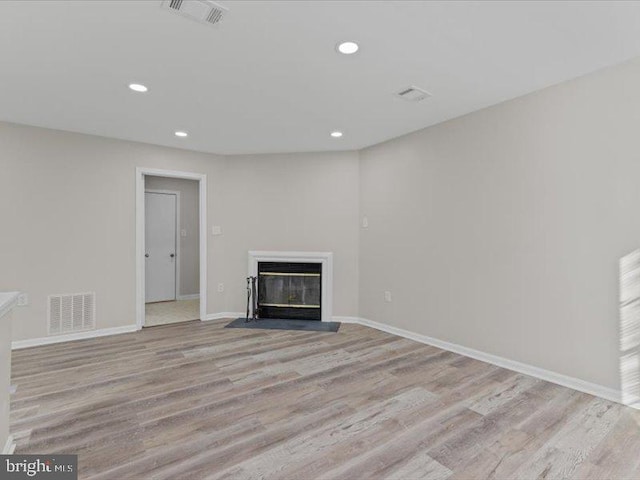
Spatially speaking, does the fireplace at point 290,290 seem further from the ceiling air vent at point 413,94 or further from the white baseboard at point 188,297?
the ceiling air vent at point 413,94

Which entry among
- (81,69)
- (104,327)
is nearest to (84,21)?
(81,69)

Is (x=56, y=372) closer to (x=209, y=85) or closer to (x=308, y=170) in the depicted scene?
(x=209, y=85)

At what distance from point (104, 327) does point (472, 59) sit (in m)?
4.89

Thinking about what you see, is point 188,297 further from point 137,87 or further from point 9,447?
point 9,447

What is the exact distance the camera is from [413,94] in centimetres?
295

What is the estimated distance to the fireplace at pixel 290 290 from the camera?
4.86 metres

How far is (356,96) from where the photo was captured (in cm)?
298

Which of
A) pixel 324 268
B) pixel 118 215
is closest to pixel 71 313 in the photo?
pixel 118 215

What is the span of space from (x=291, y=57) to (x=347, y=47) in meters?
0.42

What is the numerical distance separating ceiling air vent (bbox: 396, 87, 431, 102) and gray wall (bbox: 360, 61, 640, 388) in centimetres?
74

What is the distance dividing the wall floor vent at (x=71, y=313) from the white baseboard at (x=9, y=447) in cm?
231

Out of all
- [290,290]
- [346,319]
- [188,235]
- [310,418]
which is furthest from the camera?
[188,235]

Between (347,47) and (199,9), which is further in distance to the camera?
(347,47)

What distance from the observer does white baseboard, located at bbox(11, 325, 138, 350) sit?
3602 millimetres
